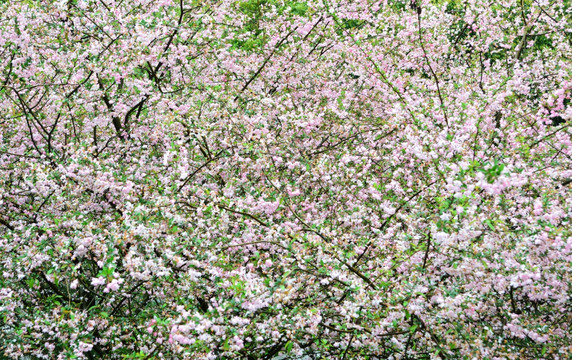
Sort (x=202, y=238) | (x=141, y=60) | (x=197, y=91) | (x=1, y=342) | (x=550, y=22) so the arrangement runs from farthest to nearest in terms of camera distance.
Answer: (x=550, y=22)
(x=197, y=91)
(x=141, y=60)
(x=1, y=342)
(x=202, y=238)

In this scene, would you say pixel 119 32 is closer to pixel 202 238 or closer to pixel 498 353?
pixel 202 238

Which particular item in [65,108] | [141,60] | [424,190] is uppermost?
[141,60]

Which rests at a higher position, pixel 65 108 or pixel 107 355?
pixel 65 108

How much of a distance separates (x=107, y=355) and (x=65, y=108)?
3.19 m

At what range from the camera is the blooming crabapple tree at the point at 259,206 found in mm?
3977

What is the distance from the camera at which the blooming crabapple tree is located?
3977 mm

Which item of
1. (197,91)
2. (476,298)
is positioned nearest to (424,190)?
(476,298)

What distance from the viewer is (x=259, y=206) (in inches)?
204

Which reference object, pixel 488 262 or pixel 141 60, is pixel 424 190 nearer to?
pixel 488 262

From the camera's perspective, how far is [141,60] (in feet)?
21.0

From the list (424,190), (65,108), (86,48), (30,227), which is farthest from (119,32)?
(424,190)

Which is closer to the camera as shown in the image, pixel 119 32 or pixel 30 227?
pixel 30 227

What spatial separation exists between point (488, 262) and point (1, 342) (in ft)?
15.4

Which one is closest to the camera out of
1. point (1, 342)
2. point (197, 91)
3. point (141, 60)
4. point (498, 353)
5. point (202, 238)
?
point (498, 353)
